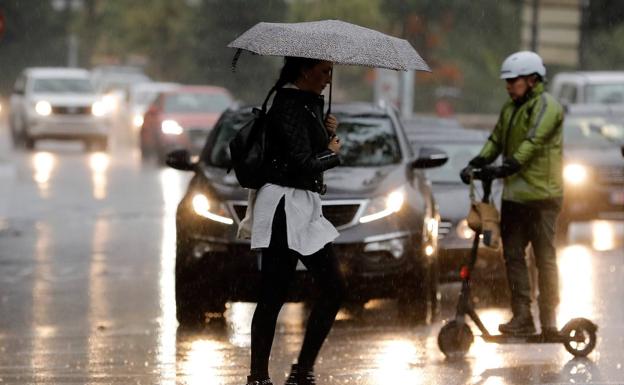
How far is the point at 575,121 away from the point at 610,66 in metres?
37.4

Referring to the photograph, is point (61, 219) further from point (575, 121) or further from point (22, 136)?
point (22, 136)

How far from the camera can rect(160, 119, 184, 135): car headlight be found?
33406mm

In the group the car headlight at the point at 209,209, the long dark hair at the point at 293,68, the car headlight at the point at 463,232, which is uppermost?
the long dark hair at the point at 293,68

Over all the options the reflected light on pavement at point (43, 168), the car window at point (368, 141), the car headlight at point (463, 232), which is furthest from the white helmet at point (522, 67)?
the reflected light on pavement at point (43, 168)

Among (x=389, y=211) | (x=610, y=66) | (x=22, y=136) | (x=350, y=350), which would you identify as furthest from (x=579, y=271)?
(x=610, y=66)

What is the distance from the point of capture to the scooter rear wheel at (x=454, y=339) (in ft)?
31.3

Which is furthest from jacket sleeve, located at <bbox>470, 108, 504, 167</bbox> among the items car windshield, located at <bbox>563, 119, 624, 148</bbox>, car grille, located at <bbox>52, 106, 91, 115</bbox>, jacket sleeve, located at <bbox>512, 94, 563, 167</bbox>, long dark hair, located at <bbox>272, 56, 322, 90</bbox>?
car grille, located at <bbox>52, 106, 91, 115</bbox>

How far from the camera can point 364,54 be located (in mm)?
7891

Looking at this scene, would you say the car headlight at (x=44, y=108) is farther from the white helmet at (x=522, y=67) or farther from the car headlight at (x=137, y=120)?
the white helmet at (x=522, y=67)

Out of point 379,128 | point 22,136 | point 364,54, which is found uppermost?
point 364,54

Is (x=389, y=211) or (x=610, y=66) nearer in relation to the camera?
(x=389, y=211)

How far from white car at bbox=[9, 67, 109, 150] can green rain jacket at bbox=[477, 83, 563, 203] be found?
1181 inches

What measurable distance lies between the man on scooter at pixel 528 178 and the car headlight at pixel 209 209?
6.75ft

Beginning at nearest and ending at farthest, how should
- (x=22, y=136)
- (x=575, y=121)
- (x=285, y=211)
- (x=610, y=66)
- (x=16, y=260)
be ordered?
(x=285, y=211)
(x=16, y=260)
(x=575, y=121)
(x=22, y=136)
(x=610, y=66)
